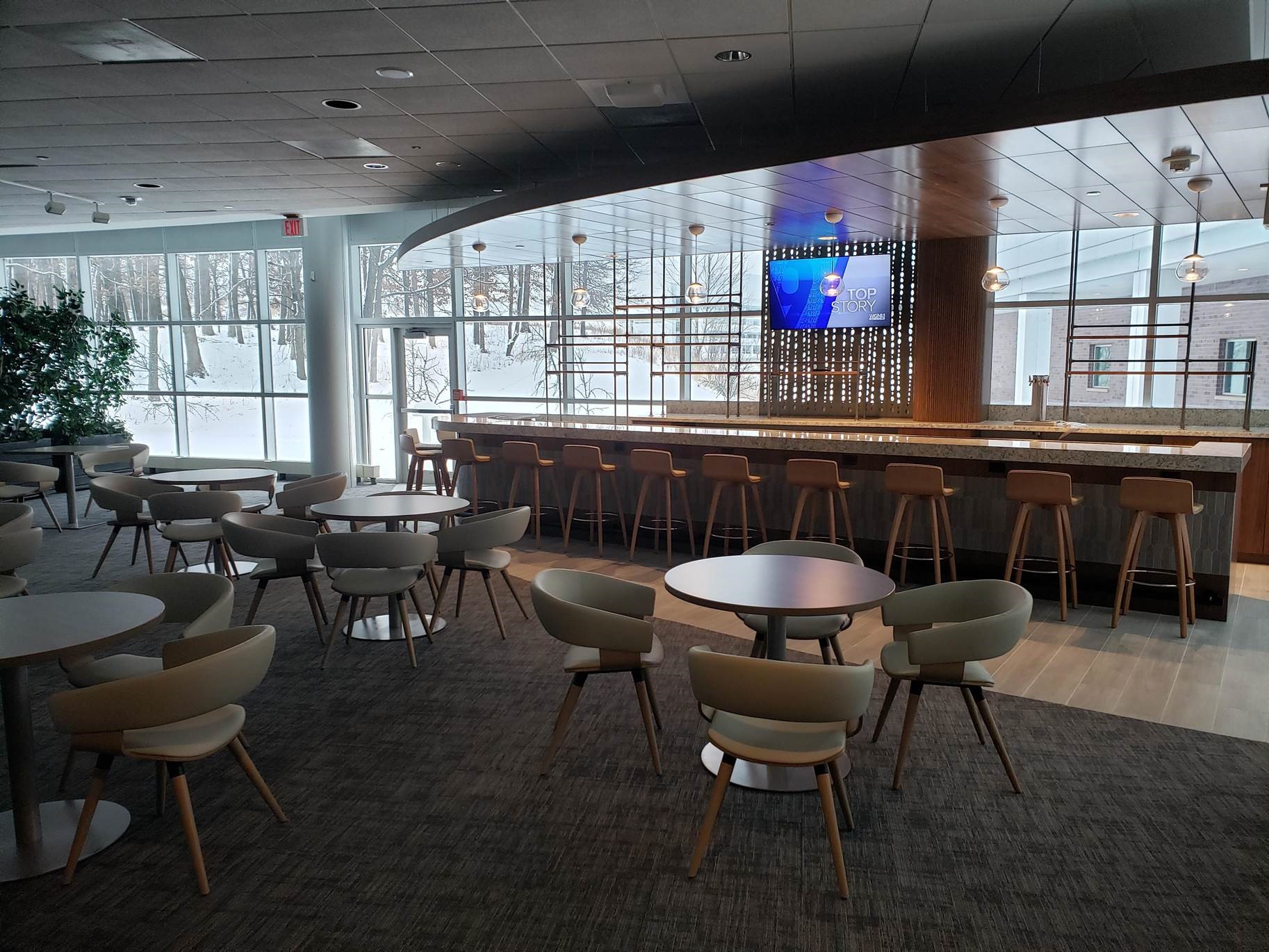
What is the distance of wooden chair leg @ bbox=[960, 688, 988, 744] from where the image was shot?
3297 mm

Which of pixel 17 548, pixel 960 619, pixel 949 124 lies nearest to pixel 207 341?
pixel 17 548

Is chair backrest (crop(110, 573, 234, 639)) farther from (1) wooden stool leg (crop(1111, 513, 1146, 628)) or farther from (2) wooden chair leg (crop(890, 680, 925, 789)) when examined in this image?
(1) wooden stool leg (crop(1111, 513, 1146, 628))

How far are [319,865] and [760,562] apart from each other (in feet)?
6.81

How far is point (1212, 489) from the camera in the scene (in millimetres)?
5438

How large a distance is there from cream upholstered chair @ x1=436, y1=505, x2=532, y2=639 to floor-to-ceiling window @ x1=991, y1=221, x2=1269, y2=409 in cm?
562

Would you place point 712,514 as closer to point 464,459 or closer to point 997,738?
point 464,459

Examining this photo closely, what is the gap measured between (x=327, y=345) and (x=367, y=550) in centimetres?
787

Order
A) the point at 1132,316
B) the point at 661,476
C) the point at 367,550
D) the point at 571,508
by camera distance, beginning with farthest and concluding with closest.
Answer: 1. the point at 1132,316
2. the point at 571,508
3. the point at 661,476
4. the point at 367,550

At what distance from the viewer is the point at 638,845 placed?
9.49ft

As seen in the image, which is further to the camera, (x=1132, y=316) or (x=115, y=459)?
(x=115, y=459)

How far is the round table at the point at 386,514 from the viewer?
5.13m

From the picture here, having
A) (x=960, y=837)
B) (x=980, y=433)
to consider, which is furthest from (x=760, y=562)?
(x=980, y=433)

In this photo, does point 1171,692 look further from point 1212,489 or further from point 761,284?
point 761,284

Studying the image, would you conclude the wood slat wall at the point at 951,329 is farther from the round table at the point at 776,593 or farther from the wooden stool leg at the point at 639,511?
the round table at the point at 776,593
